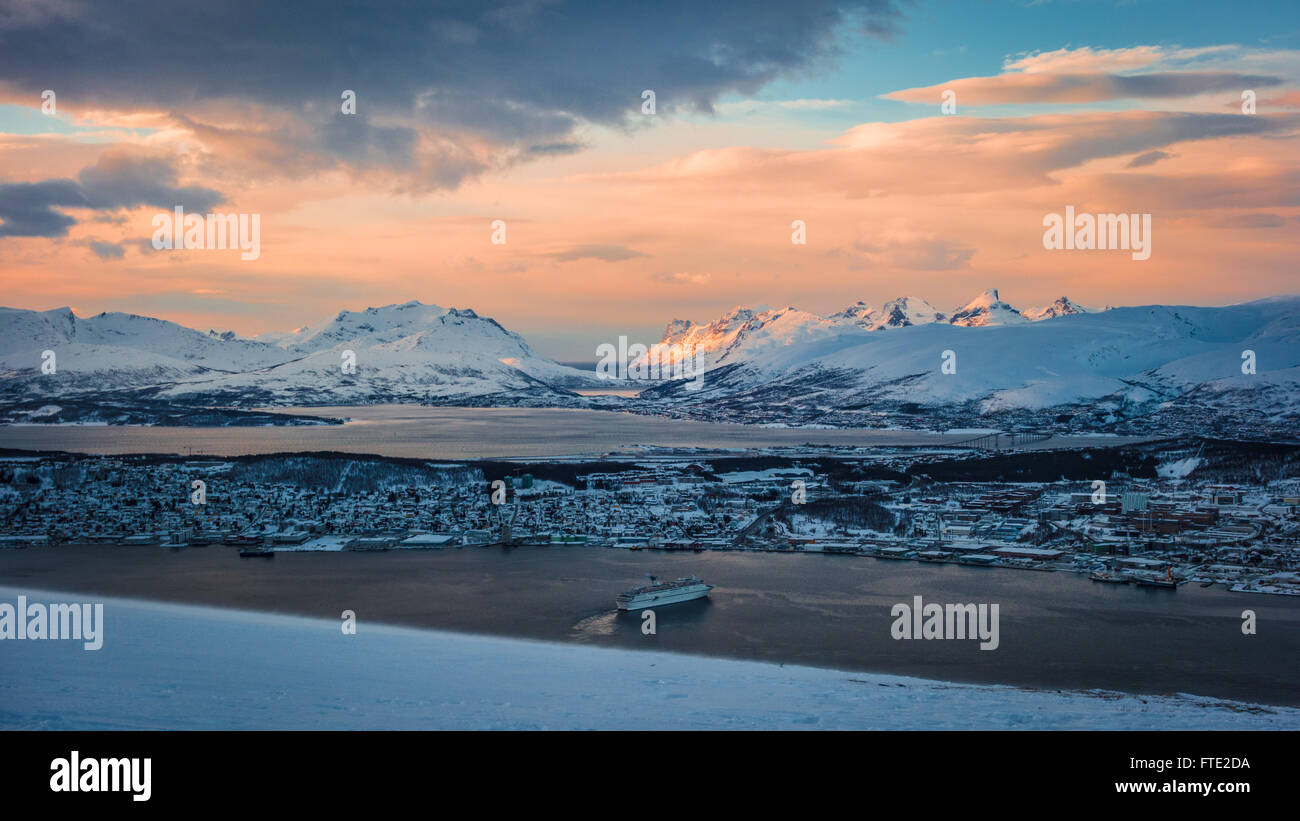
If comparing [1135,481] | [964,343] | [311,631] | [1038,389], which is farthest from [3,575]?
[964,343]

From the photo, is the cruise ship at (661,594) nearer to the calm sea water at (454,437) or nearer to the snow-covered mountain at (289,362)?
the calm sea water at (454,437)

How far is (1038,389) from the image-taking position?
7831 centimetres

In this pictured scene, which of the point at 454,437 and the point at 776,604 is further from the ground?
the point at 454,437

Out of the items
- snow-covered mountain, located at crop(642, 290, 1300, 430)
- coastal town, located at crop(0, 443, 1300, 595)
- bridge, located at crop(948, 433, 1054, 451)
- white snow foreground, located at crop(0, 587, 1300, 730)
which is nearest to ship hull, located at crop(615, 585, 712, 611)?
white snow foreground, located at crop(0, 587, 1300, 730)

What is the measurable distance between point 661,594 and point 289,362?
137 m

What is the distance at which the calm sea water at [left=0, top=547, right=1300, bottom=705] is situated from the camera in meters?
13.1

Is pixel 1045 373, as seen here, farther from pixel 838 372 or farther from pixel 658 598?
pixel 658 598

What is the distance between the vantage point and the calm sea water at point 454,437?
166 feet

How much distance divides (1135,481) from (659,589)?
25455mm

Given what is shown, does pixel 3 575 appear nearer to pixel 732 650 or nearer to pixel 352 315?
pixel 732 650

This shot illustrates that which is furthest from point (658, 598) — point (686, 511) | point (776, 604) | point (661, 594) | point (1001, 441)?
point (1001, 441)

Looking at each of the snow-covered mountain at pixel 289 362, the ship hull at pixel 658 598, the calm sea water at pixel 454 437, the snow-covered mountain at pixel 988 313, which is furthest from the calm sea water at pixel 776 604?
the snow-covered mountain at pixel 988 313

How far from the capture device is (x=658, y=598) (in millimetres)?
16766

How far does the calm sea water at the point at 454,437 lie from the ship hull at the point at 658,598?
2958cm
